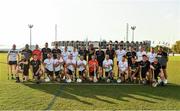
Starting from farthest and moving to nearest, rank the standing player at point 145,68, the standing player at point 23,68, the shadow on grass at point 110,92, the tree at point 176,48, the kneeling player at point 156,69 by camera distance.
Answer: the tree at point 176,48
the standing player at point 23,68
the standing player at point 145,68
the kneeling player at point 156,69
the shadow on grass at point 110,92

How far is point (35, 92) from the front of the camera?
466 inches

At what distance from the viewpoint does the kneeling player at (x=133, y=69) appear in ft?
49.0

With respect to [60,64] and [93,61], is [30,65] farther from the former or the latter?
[93,61]

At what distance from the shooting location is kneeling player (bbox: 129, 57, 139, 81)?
14.9 m

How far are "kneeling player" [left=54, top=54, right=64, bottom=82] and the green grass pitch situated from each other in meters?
1.66

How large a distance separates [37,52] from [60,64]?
55.6 inches

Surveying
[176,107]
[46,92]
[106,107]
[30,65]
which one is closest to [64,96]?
[46,92]

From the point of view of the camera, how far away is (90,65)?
1528 centimetres

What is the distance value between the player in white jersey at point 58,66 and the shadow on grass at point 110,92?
1.66 m

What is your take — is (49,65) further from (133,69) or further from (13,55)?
(133,69)

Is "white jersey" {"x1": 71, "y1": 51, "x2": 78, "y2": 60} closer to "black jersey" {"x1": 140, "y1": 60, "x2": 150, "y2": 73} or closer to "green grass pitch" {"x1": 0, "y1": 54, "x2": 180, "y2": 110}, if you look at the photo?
"green grass pitch" {"x1": 0, "y1": 54, "x2": 180, "y2": 110}

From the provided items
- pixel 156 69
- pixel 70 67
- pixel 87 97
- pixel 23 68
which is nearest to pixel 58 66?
pixel 70 67

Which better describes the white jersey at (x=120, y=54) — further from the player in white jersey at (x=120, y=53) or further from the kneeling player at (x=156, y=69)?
the kneeling player at (x=156, y=69)

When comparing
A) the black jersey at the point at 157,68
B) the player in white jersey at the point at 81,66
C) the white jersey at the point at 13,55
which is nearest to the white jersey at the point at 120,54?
the player in white jersey at the point at 81,66
